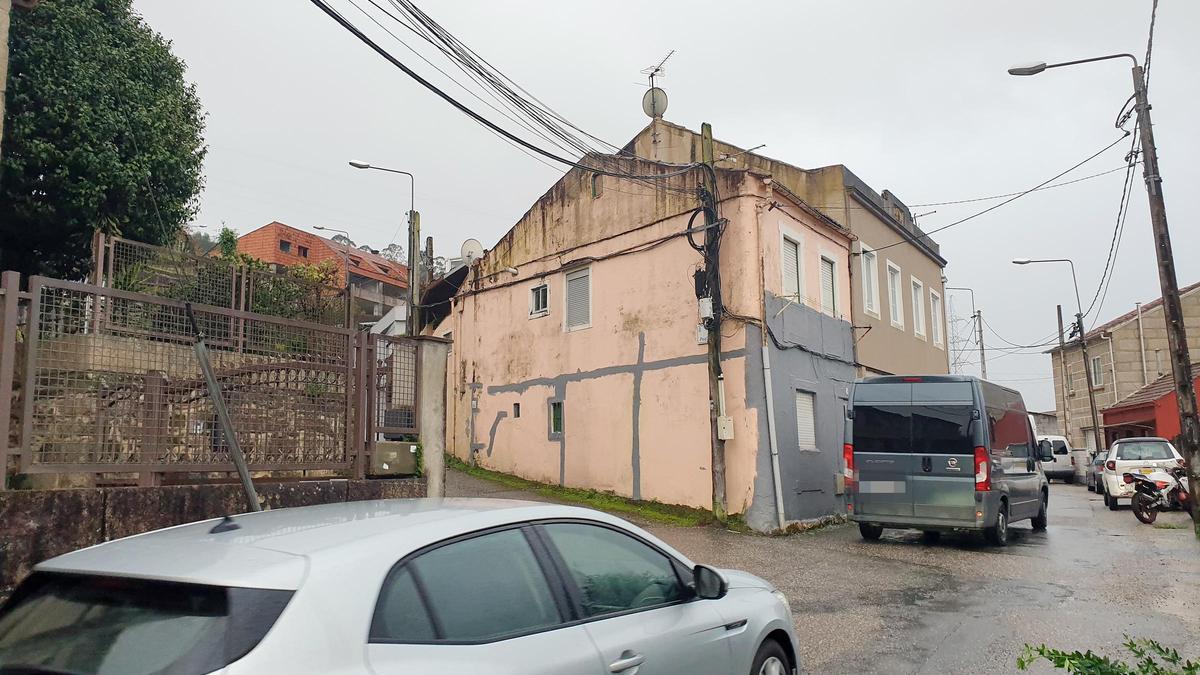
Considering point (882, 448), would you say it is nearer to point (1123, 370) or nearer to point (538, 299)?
point (538, 299)

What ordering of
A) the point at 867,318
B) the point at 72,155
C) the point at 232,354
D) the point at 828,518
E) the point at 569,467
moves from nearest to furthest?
the point at 232,354
the point at 72,155
the point at 828,518
the point at 569,467
the point at 867,318

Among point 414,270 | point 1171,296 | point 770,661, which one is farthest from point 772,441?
point 770,661

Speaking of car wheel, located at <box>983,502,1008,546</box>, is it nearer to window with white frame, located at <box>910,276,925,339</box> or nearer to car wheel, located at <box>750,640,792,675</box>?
car wheel, located at <box>750,640,792,675</box>

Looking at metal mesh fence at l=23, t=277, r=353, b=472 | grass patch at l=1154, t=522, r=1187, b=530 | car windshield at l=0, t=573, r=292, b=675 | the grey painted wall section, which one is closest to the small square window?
the grey painted wall section

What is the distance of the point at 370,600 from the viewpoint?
2441mm

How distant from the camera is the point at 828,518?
15.6m

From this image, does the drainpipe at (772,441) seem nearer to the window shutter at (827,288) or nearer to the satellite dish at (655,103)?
the window shutter at (827,288)

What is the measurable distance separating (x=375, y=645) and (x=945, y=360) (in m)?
25.3

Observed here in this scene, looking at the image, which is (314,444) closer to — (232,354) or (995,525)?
(232,354)

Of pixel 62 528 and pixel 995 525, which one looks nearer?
pixel 62 528

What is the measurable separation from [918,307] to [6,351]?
21.7 m

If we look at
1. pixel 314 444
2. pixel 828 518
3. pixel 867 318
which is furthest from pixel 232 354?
pixel 867 318

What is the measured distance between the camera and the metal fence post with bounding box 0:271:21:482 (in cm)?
564

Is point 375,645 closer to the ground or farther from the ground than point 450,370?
closer to the ground
